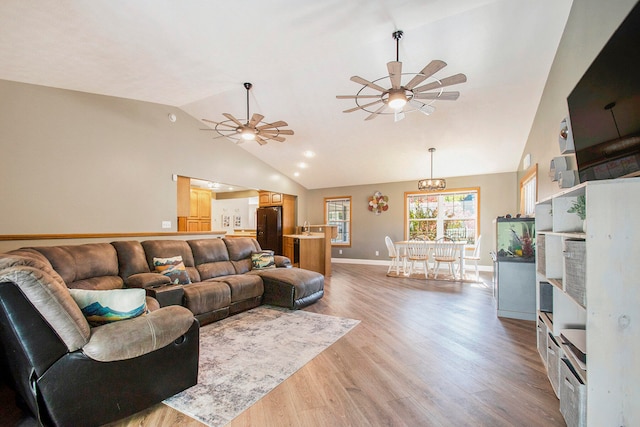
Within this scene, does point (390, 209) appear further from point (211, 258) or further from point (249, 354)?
point (249, 354)

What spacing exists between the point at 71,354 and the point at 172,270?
2135 millimetres

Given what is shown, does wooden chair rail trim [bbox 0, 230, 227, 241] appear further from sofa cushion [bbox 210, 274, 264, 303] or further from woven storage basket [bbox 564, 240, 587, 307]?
woven storage basket [bbox 564, 240, 587, 307]

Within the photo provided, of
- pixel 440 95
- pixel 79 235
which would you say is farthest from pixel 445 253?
pixel 79 235

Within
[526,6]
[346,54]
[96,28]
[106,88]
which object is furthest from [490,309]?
[106,88]

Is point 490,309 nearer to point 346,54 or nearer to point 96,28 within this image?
point 346,54

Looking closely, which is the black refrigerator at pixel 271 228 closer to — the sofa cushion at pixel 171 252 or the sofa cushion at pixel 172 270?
the sofa cushion at pixel 171 252

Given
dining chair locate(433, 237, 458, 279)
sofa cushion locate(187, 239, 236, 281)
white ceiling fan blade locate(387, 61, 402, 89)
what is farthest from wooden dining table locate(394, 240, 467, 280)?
white ceiling fan blade locate(387, 61, 402, 89)

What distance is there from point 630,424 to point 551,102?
3503 millimetres

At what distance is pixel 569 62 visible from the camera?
2.78 m

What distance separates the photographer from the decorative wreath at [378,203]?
27.3 feet

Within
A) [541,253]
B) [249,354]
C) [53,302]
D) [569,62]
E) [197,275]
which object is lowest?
[249,354]

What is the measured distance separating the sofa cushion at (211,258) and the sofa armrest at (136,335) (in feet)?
7.18

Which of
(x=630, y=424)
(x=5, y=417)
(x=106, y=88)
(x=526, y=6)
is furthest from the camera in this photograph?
(x=106, y=88)

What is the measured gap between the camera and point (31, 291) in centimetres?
135
